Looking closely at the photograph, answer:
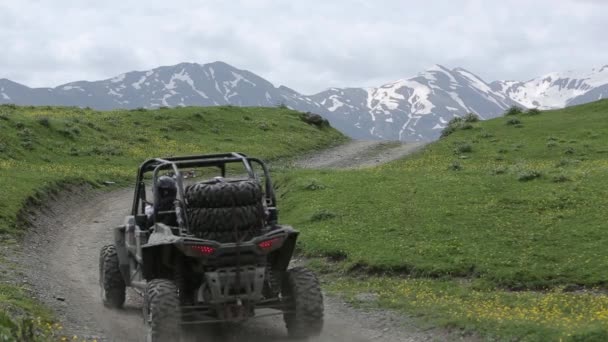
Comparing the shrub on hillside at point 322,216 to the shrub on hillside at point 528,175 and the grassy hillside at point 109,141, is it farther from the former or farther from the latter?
the grassy hillside at point 109,141

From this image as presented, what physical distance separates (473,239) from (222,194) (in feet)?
38.2

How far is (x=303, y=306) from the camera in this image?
13242 mm

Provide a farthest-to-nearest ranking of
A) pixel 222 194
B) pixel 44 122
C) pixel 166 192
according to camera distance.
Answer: pixel 44 122, pixel 166 192, pixel 222 194

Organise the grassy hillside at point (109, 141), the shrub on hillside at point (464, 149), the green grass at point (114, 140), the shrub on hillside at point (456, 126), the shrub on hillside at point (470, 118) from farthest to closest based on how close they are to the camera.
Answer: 1. the shrub on hillside at point (470, 118)
2. the shrub on hillside at point (456, 126)
3. the shrub on hillside at point (464, 149)
4. the green grass at point (114, 140)
5. the grassy hillside at point (109, 141)

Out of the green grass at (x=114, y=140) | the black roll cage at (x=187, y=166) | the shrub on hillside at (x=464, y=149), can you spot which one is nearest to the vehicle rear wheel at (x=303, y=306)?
the black roll cage at (x=187, y=166)

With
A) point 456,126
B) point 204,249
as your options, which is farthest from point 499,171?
point 456,126

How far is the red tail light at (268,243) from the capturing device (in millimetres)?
12586

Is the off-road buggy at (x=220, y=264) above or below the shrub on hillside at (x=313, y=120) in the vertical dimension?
below

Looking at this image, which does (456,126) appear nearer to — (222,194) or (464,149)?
(464,149)

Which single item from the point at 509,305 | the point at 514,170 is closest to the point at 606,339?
the point at 509,305

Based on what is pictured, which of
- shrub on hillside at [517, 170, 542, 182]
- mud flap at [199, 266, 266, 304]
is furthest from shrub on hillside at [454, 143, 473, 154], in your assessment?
mud flap at [199, 266, 266, 304]

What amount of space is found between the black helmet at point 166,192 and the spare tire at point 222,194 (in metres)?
1.75

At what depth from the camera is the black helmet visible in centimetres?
1477

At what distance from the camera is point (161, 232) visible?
43.5 feet
